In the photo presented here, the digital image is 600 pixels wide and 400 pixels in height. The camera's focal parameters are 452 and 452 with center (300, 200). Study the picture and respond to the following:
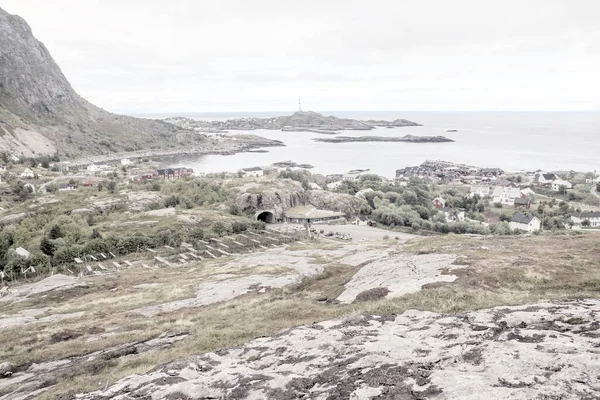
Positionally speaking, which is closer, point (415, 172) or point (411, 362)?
point (411, 362)

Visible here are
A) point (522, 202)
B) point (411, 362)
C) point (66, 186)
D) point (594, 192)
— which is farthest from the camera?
point (594, 192)

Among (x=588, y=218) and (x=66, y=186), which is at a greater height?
(x=66, y=186)

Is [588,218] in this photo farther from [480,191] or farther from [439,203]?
[480,191]

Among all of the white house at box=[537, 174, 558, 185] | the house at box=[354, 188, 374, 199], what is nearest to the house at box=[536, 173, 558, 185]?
the white house at box=[537, 174, 558, 185]

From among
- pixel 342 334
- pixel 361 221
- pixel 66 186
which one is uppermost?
pixel 342 334

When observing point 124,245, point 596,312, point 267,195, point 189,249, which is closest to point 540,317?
point 596,312

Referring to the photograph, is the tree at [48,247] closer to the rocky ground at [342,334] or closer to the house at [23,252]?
the house at [23,252]

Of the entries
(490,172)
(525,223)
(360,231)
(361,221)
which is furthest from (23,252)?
(490,172)

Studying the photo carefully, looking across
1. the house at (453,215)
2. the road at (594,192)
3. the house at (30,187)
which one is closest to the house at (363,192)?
the house at (453,215)
